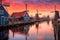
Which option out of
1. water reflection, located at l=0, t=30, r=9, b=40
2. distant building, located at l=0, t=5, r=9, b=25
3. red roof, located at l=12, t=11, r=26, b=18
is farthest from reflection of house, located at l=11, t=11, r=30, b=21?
water reflection, located at l=0, t=30, r=9, b=40

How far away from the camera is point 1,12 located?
12.6 ft

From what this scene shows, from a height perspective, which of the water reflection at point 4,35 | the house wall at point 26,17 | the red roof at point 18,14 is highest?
the red roof at point 18,14

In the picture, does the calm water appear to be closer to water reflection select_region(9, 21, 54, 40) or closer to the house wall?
water reflection select_region(9, 21, 54, 40)

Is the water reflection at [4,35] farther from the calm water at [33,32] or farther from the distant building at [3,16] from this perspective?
the distant building at [3,16]

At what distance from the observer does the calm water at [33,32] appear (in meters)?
3.00

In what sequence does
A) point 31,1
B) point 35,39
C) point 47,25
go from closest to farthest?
point 35,39 < point 31,1 < point 47,25

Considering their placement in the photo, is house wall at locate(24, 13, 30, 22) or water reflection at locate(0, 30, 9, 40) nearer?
water reflection at locate(0, 30, 9, 40)

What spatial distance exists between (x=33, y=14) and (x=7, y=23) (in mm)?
563

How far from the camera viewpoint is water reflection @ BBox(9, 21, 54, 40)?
3.00 m

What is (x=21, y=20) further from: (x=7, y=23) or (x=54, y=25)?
(x=54, y=25)

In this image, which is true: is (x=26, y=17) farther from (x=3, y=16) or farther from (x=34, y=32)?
(x=3, y=16)

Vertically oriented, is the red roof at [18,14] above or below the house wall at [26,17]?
above

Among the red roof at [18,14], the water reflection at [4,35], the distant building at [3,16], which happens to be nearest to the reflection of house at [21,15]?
the red roof at [18,14]

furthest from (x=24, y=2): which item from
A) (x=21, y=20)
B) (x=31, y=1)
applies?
(x=21, y=20)
